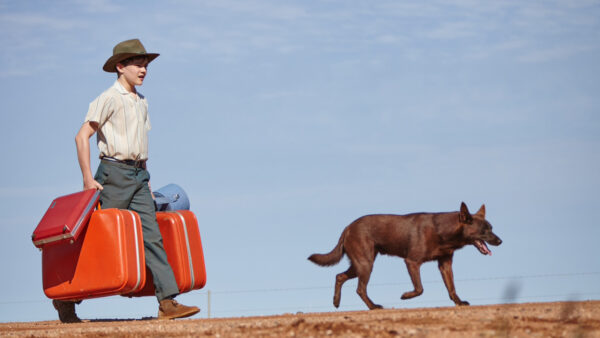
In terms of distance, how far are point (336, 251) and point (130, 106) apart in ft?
9.88

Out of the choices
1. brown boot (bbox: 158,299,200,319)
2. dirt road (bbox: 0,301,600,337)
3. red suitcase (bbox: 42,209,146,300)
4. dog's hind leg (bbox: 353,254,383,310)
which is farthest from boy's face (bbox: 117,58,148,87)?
dog's hind leg (bbox: 353,254,383,310)

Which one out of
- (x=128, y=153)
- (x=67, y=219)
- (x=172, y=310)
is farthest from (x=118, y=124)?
(x=172, y=310)

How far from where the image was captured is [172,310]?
7.39 meters

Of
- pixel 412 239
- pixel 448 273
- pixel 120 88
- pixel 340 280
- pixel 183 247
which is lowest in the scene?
pixel 340 280

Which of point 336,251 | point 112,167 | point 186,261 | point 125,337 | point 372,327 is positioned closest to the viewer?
point 372,327

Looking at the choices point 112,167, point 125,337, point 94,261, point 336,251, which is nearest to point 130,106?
point 112,167

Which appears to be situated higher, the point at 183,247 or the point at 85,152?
the point at 85,152

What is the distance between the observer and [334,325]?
204 inches

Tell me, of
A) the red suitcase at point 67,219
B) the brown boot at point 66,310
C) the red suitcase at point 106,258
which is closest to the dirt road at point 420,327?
the red suitcase at point 106,258

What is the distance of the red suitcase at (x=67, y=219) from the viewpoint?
709 centimetres

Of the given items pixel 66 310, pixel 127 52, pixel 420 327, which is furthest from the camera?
pixel 66 310

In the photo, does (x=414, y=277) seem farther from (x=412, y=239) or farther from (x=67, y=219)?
(x=67, y=219)

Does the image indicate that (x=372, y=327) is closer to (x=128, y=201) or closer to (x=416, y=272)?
(x=128, y=201)

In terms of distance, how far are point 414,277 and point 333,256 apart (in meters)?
1.08
